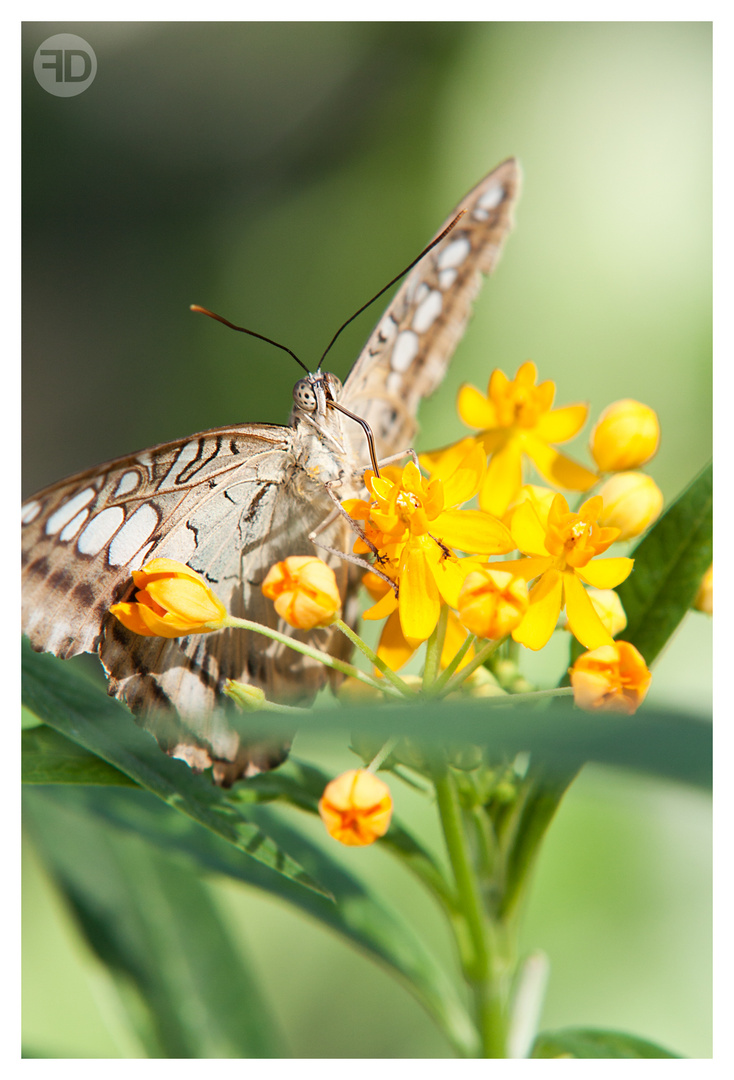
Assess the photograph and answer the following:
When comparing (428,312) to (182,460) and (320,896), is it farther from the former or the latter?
(320,896)

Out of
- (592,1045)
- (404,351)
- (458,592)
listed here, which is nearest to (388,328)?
(404,351)

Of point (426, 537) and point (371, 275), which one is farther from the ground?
point (371, 275)

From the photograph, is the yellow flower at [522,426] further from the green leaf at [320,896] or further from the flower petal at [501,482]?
the green leaf at [320,896]

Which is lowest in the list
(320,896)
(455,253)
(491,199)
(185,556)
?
(320,896)

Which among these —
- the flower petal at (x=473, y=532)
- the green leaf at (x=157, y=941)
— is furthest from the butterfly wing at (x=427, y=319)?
the green leaf at (x=157, y=941)

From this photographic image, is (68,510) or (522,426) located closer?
(68,510)

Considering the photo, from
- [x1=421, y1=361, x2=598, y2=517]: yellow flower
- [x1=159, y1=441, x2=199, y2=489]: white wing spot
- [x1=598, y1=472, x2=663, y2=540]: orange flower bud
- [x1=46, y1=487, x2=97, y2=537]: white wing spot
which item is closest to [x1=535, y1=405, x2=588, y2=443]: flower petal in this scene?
[x1=421, y1=361, x2=598, y2=517]: yellow flower
